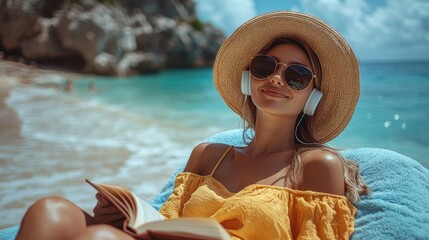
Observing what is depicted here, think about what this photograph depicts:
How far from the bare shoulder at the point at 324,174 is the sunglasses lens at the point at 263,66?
469mm

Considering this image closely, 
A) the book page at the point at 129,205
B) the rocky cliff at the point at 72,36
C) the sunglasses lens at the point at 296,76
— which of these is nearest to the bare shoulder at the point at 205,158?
the sunglasses lens at the point at 296,76

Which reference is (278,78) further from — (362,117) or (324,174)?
(362,117)

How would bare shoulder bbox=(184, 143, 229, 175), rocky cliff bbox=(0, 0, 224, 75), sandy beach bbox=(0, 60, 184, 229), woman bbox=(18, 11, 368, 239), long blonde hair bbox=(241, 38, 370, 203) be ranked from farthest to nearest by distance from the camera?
1. rocky cliff bbox=(0, 0, 224, 75)
2. sandy beach bbox=(0, 60, 184, 229)
3. bare shoulder bbox=(184, 143, 229, 175)
4. long blonde hair bbox=(241, 38, 370, 203)
5. woman bbox=(18, 11, 368, 239)

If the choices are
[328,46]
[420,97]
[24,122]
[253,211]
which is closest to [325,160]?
[253,211]

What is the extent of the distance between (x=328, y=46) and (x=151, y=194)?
298 cm

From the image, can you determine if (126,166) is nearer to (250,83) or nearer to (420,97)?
(250,83)

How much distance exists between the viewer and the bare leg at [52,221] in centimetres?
129

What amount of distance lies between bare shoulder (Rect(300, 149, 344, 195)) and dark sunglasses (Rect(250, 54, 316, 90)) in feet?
1.15

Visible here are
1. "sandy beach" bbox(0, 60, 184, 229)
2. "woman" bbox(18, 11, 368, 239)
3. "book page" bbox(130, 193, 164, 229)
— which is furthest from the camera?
"sandy beach" bbox(0, 60, 184, 229)

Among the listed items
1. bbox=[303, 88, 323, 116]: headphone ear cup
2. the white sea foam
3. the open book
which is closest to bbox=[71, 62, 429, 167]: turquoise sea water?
the white sea foam

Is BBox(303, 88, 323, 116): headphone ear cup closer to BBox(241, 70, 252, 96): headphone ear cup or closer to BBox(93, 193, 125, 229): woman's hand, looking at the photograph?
BBox(241, 70, 252, 96): headphone ear cup

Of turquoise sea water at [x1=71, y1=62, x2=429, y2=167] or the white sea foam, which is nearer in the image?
the white sea foam

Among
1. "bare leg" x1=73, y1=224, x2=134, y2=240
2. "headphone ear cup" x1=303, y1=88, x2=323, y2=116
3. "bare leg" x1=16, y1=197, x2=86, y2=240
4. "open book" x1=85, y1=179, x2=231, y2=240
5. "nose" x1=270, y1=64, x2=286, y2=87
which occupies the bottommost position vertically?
"bare leg" x1=16, y1=197, x2=86, y2=240

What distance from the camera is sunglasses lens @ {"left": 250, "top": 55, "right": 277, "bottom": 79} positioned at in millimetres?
2010
